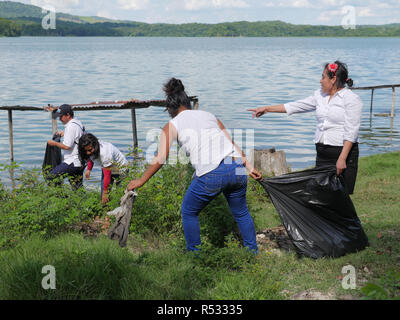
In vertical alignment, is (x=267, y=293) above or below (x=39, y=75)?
below

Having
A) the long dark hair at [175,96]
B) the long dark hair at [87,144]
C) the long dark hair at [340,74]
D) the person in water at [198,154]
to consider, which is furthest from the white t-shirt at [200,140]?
the long dark hair at [87,144]

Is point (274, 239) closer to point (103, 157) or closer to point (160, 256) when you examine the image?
point (160, 256)

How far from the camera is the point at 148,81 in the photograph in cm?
3619

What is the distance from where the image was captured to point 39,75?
4088 centimetres

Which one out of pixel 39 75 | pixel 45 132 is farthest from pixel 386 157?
pixel 39 75

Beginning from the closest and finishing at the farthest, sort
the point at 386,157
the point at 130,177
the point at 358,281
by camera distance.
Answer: the point at 358,281
the point at 130,177
the point at 386,157

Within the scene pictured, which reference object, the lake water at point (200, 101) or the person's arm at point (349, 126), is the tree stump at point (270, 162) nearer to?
the lake water at point (200, 101)

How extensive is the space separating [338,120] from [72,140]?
4.12m

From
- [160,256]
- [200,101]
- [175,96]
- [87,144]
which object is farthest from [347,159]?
[200,101]
